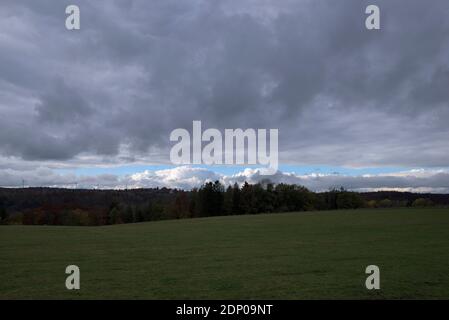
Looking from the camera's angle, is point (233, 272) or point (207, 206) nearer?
point (233, 272)

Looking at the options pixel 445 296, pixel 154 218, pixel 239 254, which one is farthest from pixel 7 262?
pixel 154 218

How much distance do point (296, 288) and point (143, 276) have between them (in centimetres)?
733

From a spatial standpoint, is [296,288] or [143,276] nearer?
[296,288]

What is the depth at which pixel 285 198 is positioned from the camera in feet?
484

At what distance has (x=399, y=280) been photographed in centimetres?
1872

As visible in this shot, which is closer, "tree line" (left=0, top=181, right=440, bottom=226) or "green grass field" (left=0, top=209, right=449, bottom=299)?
"green grass field" (left=0, top=209, right=449, bottom=299)

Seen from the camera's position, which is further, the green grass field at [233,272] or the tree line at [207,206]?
the tree line at [207,206]

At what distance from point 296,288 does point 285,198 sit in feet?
432

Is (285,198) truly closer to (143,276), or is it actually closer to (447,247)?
(447,247)

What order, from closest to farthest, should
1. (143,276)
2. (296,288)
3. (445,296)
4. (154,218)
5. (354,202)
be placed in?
(445,296) → (296,288) → (143,276) → (154,218) → (354,202)

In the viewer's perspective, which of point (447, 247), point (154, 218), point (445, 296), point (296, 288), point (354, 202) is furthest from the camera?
point (354, 202)
